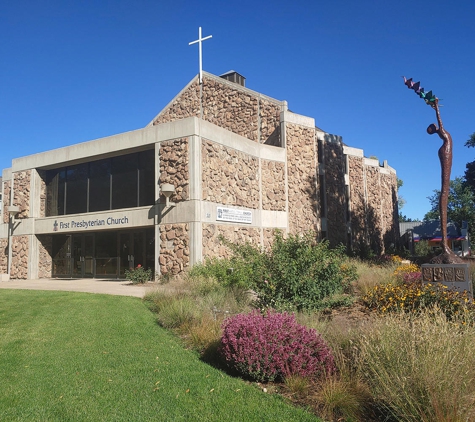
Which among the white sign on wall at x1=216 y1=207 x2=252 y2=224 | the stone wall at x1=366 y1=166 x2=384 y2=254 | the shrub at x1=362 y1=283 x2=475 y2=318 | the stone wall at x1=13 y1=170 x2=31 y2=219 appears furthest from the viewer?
the stone wall at x1=366 y1=166 x2=384 y2=254

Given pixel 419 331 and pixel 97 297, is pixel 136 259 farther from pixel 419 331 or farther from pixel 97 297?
pixel 419 331

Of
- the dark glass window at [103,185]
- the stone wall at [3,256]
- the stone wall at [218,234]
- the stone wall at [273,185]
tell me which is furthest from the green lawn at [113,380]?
the stone wall at [3,256]

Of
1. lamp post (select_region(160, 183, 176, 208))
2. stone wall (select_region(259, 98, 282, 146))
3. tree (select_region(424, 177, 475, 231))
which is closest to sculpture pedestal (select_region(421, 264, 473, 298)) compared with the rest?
lamp post (select_region(160, 183, 176, 208))

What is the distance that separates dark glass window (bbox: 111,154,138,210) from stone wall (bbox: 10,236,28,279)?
6.66m

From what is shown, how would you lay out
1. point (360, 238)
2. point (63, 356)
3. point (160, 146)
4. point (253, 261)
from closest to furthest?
1. point (63, 356)
2. point (253, 261)
3. point (160, 146)
4. point (360, 238)

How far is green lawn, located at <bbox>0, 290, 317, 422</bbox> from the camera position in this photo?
4.42 metres

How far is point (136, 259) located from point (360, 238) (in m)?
Answer: 16.0

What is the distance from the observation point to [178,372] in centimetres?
567

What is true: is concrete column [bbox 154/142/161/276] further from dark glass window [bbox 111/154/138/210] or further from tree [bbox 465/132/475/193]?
tree [bbox 465/132/475/193]

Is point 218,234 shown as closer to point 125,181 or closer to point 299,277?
point 125,181

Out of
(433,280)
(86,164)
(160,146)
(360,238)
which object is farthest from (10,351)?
(360,238)

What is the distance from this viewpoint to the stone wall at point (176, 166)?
58.6 feet

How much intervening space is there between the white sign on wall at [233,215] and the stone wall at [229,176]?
363 mm

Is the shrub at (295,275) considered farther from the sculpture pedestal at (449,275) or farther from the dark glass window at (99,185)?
the dark glass window at (99,185)
